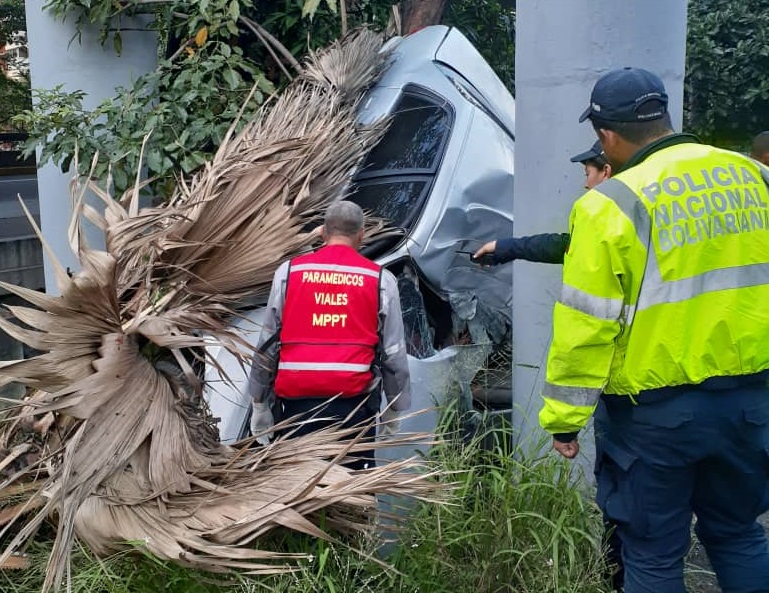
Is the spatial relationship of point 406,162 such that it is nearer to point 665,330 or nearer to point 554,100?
point 554,100

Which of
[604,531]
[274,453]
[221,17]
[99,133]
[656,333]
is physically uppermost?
[221,17]

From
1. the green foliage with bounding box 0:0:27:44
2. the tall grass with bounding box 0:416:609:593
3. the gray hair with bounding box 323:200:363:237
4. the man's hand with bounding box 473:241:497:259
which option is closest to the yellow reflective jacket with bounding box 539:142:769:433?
the tall grass with bounding box 0:416:609:593

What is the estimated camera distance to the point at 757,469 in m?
2.80

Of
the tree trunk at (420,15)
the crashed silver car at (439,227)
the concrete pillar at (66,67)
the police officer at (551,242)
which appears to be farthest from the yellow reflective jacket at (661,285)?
the tree trunk at (420,15)

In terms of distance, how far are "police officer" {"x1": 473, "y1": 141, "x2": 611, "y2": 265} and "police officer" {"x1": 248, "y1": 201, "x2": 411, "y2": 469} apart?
474 mm

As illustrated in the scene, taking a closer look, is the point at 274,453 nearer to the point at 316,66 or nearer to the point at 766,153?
the point at 316,66

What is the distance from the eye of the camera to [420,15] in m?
6.70

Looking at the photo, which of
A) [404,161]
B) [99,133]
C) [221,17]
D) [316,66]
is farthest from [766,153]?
[99,133]

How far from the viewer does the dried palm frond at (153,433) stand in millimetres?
3031

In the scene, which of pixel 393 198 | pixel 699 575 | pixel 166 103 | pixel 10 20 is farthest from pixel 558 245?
pixel 10 20

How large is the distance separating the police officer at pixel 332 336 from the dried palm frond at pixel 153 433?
0.67 feet

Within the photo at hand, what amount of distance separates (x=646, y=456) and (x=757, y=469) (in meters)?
0.36

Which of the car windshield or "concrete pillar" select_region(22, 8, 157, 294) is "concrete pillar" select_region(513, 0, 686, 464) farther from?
"concrete pillar" select_region(22, 8, 157, 294)

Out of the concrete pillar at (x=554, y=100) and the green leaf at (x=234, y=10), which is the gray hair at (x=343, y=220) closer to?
the concrete pillar at (x=554, y=100)
